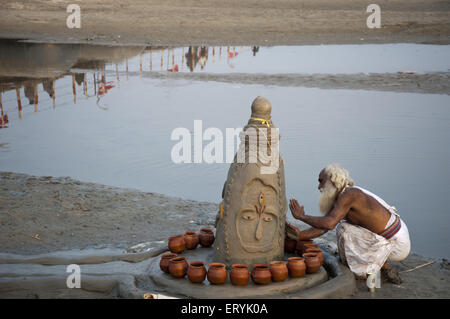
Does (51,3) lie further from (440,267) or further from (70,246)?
(440,267)

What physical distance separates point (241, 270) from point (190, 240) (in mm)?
934

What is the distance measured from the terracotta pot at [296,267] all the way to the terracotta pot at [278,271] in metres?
0.07

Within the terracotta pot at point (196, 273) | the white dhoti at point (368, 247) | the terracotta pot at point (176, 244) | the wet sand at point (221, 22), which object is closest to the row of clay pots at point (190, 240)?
the terracotta pot at point (176, 244)

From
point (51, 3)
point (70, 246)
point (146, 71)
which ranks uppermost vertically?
point (51, 3)

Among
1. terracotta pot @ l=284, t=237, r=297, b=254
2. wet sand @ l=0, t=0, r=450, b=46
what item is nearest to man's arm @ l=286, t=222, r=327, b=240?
terracotta pot @ l=284, t=237, r=297, b=254

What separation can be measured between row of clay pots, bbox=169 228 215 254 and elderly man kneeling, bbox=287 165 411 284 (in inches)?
33.2

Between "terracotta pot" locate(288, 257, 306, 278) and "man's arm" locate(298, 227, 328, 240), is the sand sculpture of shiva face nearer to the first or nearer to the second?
"terracotta pot" locate(288, 257, 306, 278)

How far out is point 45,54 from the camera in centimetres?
1967

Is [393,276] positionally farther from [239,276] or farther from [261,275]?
[239,276]

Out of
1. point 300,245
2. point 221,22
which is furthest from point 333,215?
point 221,22

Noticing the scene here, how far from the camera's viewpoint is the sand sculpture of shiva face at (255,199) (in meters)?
4.68

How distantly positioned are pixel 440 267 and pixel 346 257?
1.09 meters

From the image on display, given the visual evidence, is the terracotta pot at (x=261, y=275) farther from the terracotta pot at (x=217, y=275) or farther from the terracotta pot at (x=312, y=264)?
the terracotta pot at (x=312, y=264)

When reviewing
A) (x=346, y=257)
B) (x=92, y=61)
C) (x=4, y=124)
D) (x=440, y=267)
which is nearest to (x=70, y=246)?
(x=346, y=257)
